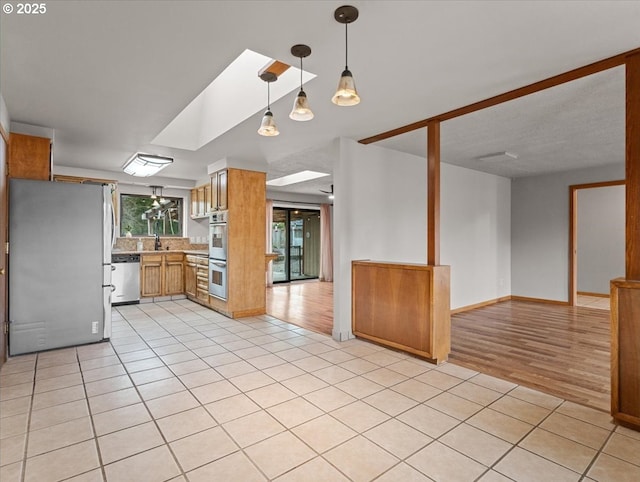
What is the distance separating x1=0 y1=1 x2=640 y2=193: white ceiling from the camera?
1.85 meters

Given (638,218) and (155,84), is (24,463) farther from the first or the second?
(638,218)

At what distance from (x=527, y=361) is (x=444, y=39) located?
297 cm

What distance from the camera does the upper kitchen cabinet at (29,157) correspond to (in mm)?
3602

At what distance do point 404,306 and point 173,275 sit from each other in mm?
4701

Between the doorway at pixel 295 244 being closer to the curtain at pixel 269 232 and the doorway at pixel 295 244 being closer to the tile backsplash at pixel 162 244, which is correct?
the curtain at pixel 269 232

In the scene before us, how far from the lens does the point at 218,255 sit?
17.5 ft

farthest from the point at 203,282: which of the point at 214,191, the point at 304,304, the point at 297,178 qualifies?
the point at 297,178

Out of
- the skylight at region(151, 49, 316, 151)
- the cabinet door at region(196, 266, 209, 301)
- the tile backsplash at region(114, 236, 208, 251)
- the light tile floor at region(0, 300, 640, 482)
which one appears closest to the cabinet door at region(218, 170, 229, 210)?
the skylight at region(151, 49, 316, 151)

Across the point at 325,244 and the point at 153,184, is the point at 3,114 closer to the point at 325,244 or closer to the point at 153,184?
the point at 153,184

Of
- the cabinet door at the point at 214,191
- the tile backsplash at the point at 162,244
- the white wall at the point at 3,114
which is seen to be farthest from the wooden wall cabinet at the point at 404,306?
the tile backsplash at the point at 162,244

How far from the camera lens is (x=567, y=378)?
288cm

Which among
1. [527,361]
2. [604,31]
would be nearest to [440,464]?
[527,361]

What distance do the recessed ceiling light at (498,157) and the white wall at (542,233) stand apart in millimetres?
1823

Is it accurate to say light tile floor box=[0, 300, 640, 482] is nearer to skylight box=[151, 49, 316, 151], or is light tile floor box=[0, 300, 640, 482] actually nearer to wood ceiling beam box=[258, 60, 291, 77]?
skylight box=[151, 49, 316, 151]
